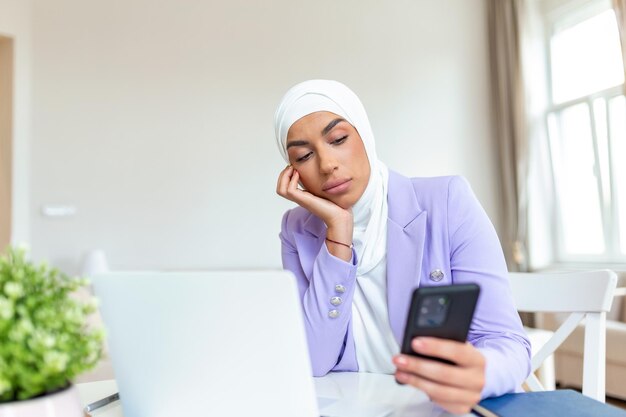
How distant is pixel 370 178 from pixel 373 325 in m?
0.31

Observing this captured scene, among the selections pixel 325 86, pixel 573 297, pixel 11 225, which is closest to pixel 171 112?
pixel 11 225

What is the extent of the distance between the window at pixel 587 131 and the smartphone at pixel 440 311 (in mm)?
4529

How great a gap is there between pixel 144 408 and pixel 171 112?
143 inches

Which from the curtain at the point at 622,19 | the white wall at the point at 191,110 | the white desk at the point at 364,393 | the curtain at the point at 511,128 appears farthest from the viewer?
the curtain at the point at 511,128

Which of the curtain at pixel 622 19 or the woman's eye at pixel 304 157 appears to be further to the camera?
the curtain at pixel 622 19

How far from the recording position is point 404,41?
520 cm

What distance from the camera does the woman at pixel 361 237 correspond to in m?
1.12

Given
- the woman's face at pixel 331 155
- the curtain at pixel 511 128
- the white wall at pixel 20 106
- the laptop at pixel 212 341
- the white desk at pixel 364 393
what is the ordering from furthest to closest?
the curtain at pixel 511 128, the white wall at pixel 20 106, the woman's face at pixel 331 155, the white desk at pixel 364 393, the laptop at pixel 212 341

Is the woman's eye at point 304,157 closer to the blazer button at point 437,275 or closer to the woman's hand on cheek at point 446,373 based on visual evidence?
the blazer button at point 437,275

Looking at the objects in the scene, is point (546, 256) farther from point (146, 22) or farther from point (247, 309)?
point (247, 309)

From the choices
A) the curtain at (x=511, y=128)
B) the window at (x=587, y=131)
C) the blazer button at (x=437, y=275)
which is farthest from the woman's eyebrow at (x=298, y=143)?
the curtain at (x=511, y=128)

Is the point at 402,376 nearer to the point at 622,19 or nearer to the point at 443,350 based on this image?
the point at 443,350

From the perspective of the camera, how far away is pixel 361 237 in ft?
4.03

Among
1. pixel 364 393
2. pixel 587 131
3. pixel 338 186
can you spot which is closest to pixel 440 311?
pixel 364 393
